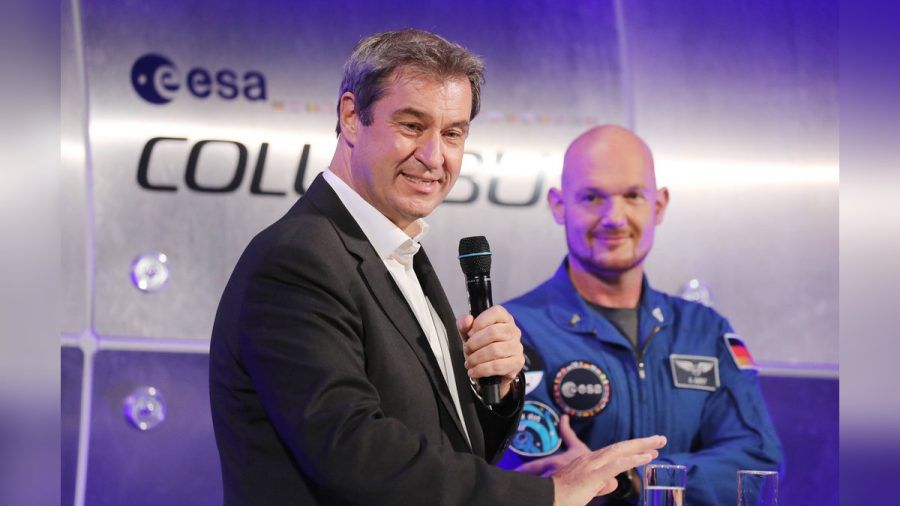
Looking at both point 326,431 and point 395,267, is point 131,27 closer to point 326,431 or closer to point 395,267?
point 395,267

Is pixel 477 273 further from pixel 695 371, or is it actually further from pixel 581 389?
pixel 695 371

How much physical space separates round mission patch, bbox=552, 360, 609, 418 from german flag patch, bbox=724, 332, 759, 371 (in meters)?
0.49

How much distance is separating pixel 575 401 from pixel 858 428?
1.12 metres

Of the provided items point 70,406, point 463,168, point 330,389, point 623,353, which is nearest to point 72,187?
point 70,406

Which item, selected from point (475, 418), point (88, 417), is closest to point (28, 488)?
point (88, 417)

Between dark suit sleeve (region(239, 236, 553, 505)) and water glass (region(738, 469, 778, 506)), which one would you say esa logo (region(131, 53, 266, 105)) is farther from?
water glass (region(738, 469, 778, 506))

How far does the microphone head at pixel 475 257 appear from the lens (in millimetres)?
2055

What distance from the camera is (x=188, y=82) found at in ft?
11.5

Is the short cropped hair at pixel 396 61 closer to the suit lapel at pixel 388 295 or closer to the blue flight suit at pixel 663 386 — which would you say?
the suit lapel at pixel 388 295

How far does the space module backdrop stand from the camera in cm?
337

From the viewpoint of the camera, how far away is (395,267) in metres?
2.04

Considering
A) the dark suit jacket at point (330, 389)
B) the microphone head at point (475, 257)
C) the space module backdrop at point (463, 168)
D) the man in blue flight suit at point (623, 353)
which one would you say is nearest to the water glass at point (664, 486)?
the dark suit jacket at point (330, 389)

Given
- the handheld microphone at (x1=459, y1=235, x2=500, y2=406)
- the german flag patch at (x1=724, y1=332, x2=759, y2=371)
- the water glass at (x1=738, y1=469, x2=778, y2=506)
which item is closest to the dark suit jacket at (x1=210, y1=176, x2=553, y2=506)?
the handheld microphone at (x1=459, y1=235, x2=500, y2=406)

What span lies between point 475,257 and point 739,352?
2.03 meters
